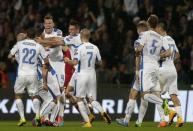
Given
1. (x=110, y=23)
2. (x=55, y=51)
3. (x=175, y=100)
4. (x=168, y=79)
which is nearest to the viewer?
(x=55, y=51)

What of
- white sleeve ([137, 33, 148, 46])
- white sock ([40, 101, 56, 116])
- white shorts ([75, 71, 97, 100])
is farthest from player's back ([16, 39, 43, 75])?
white sleeve ([137, 33, 148, 46])

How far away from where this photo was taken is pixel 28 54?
67.7 ft

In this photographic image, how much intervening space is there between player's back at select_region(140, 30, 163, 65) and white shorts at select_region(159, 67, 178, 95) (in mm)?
1526

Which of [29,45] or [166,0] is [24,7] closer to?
[166,0]

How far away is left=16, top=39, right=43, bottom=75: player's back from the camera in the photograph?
2061 centimetres

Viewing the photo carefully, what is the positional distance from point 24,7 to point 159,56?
1180 centimetres

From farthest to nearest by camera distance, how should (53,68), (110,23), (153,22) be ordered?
(110,23) < (53,68) < (153,22)

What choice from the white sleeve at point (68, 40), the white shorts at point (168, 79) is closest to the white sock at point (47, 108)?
the white sleeve at point (68, 40)

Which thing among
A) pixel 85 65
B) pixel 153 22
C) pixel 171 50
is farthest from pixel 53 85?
pixel 171 50

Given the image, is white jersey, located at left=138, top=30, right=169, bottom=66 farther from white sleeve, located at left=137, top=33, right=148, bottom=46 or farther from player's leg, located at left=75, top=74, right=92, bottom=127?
player's leg, located at left=75, top=74, right=92, bottom=127

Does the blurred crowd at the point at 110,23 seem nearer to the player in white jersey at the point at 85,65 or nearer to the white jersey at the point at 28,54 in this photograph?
the white jersey at the point at 28,54

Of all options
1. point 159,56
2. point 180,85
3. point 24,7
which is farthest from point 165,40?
point 24,7

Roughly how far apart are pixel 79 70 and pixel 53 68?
77 centimetres

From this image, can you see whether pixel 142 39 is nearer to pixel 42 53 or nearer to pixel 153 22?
pixel 153 22
